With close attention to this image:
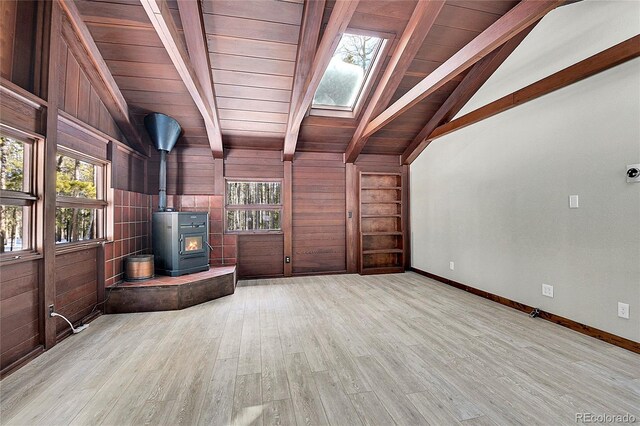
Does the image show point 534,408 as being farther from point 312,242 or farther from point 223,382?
point 312,242

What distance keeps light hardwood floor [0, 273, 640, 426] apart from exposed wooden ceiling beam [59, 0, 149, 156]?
2.29 m

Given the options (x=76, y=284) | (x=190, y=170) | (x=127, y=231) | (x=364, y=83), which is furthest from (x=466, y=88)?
(x=76, y=284)

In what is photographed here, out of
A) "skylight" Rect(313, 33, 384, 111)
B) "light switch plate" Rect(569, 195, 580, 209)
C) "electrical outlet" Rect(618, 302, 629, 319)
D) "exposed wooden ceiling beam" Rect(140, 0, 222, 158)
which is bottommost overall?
"electrical outlet" Rect(618, 302, 629, 319)

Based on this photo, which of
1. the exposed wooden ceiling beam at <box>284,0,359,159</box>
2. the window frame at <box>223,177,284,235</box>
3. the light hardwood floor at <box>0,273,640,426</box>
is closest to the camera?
the light hardwood floor at <box>0,273,640,426</box>

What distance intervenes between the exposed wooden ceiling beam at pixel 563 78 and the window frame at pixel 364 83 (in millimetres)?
1360

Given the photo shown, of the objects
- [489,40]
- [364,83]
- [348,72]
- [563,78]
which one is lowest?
[563,78]

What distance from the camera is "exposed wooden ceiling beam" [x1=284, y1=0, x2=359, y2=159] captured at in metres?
2.04

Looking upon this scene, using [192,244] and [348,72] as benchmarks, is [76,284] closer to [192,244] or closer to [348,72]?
[192,244]

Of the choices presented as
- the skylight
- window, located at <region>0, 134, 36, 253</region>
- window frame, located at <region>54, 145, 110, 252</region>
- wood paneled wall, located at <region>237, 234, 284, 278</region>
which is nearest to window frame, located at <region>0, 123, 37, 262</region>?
window, located at <region>0, 134, 36, 253</region>

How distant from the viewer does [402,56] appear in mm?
2859

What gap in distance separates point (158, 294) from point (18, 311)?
1.20 metres

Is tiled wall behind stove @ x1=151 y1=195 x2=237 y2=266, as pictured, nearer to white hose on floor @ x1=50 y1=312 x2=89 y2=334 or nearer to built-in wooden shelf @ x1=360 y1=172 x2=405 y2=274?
white hose on floor @ x1=50 y1=312 x2=89 y2=334

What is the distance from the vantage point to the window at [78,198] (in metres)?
2.45

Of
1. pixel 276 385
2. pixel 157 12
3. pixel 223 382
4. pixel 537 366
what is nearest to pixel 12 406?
pixel 223 382
